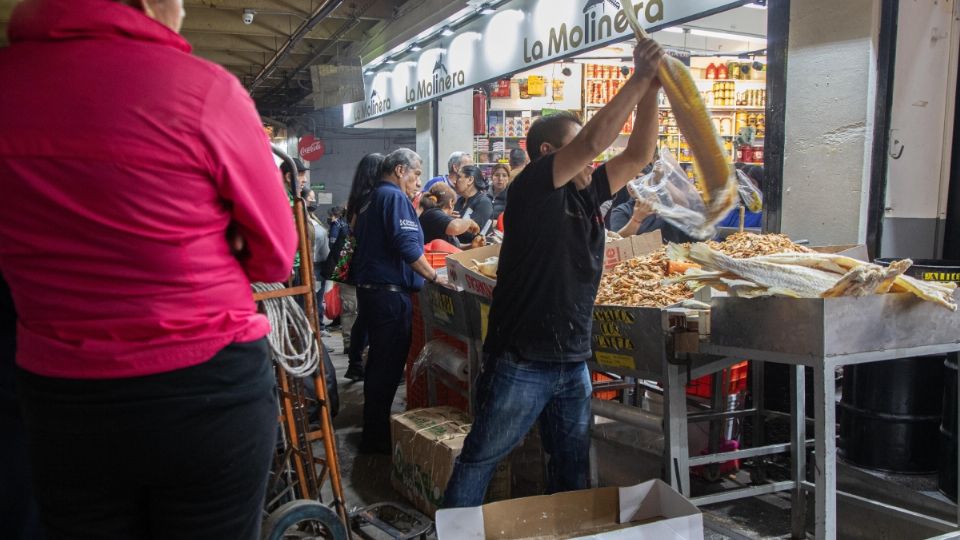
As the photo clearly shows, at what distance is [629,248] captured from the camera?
14.2 ft

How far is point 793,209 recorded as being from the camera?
4762 mm

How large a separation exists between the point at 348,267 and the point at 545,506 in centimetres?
273

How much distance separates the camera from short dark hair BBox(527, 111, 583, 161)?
2.75 m

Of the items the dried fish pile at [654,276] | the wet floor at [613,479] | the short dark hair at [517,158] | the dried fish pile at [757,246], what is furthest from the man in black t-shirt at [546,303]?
the short dark hair at [517,158]

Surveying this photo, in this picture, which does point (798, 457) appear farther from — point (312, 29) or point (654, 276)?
point (312, 29)

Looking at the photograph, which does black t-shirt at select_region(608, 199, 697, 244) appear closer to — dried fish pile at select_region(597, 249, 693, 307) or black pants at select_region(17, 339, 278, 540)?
dried fish pile at select_region(597, 249, 693, 307)

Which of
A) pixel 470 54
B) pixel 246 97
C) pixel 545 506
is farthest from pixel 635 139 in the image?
pixel 470 54

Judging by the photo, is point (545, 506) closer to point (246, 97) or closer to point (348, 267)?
point (246, 97)

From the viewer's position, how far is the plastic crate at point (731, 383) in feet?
14.6

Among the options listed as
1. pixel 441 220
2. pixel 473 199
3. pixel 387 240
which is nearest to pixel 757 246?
pixel 387 240

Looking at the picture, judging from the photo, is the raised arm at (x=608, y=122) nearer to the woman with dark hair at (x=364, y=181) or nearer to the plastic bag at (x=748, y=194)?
the plastic bag at (x=748, y=194)

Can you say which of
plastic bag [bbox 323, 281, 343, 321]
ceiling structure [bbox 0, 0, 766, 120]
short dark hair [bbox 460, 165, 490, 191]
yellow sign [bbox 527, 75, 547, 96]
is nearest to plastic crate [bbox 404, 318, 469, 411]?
short dark hair [bbox 460, 165, 490, 191]

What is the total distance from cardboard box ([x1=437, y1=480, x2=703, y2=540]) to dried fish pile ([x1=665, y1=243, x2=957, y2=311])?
84 centimetres

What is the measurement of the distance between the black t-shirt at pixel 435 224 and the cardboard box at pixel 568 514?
379 cm
